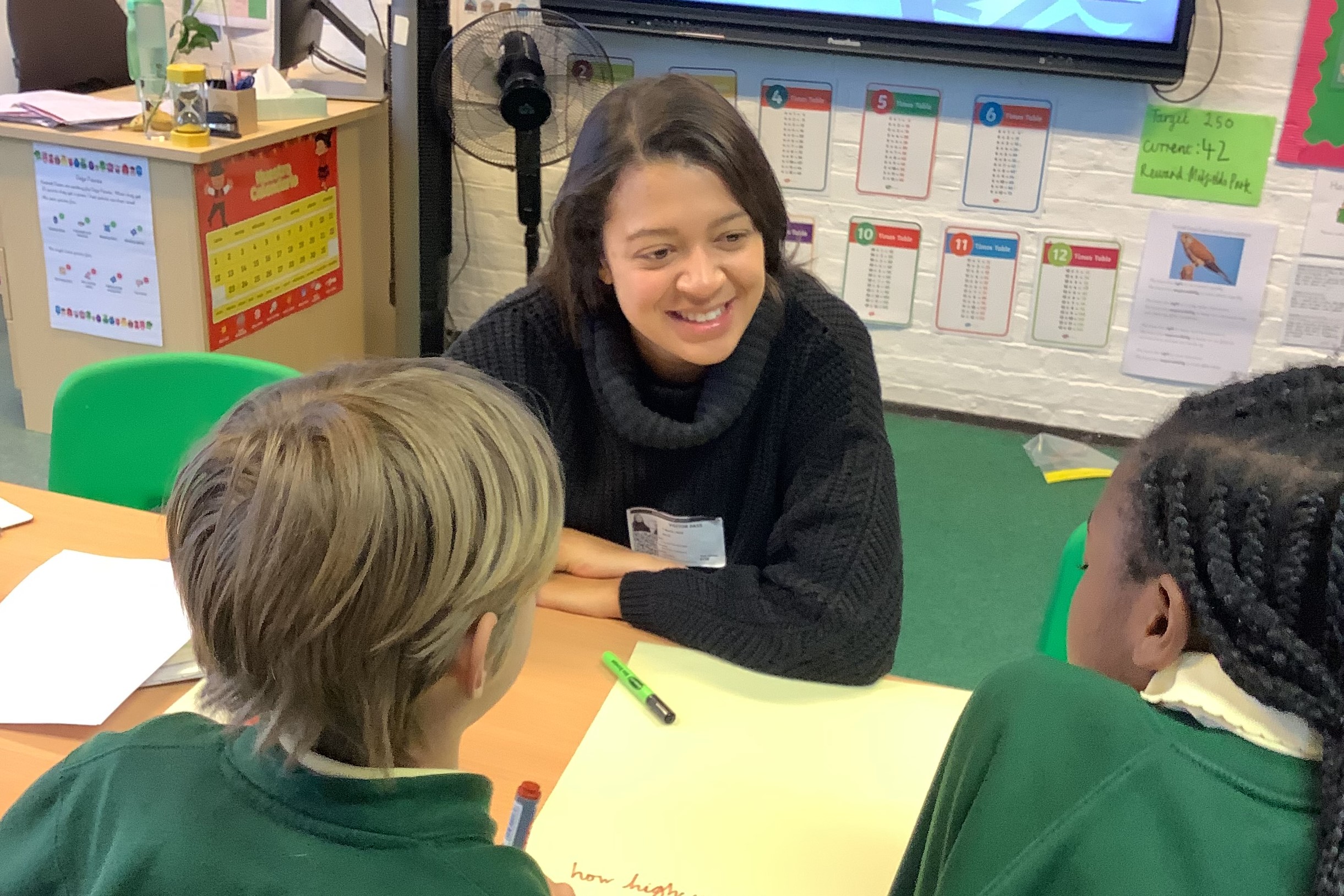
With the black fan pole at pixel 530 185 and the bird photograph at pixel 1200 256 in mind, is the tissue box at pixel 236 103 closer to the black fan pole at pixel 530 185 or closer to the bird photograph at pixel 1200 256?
the black fan pole at pixel 530 185

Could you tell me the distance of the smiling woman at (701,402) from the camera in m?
1.34

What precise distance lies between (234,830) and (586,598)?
0.67m

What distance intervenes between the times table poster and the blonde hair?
7.58 ft

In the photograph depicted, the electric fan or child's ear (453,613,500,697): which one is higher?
the electric fan

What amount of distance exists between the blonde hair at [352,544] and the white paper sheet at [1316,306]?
2.99 meters

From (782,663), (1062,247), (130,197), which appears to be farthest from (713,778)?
(1062,247)

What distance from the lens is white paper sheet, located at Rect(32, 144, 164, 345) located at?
9.45 ft

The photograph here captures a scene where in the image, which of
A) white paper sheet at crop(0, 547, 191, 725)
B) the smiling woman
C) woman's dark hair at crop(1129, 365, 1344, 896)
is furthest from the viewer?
the smiling woman

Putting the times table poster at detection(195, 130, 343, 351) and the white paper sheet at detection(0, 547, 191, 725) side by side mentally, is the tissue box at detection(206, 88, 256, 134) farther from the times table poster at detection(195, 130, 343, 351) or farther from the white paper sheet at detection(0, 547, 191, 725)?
the white paper sheet at detection(0, 547, 191, 725)

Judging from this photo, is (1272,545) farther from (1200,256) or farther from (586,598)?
(1200,256)

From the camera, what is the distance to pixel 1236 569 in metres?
0.71

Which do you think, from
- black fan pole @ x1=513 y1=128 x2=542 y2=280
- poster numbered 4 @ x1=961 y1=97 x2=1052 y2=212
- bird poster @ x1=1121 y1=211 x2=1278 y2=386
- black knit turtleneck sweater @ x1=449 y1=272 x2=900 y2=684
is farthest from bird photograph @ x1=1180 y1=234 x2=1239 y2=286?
black knit turtleneck sweater @ x1=449 y1=272 x2=900 y2=684

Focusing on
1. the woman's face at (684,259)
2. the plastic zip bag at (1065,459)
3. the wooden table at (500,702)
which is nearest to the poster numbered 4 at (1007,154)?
the plastic zip bag at (1065,459)

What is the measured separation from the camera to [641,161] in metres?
1.43
